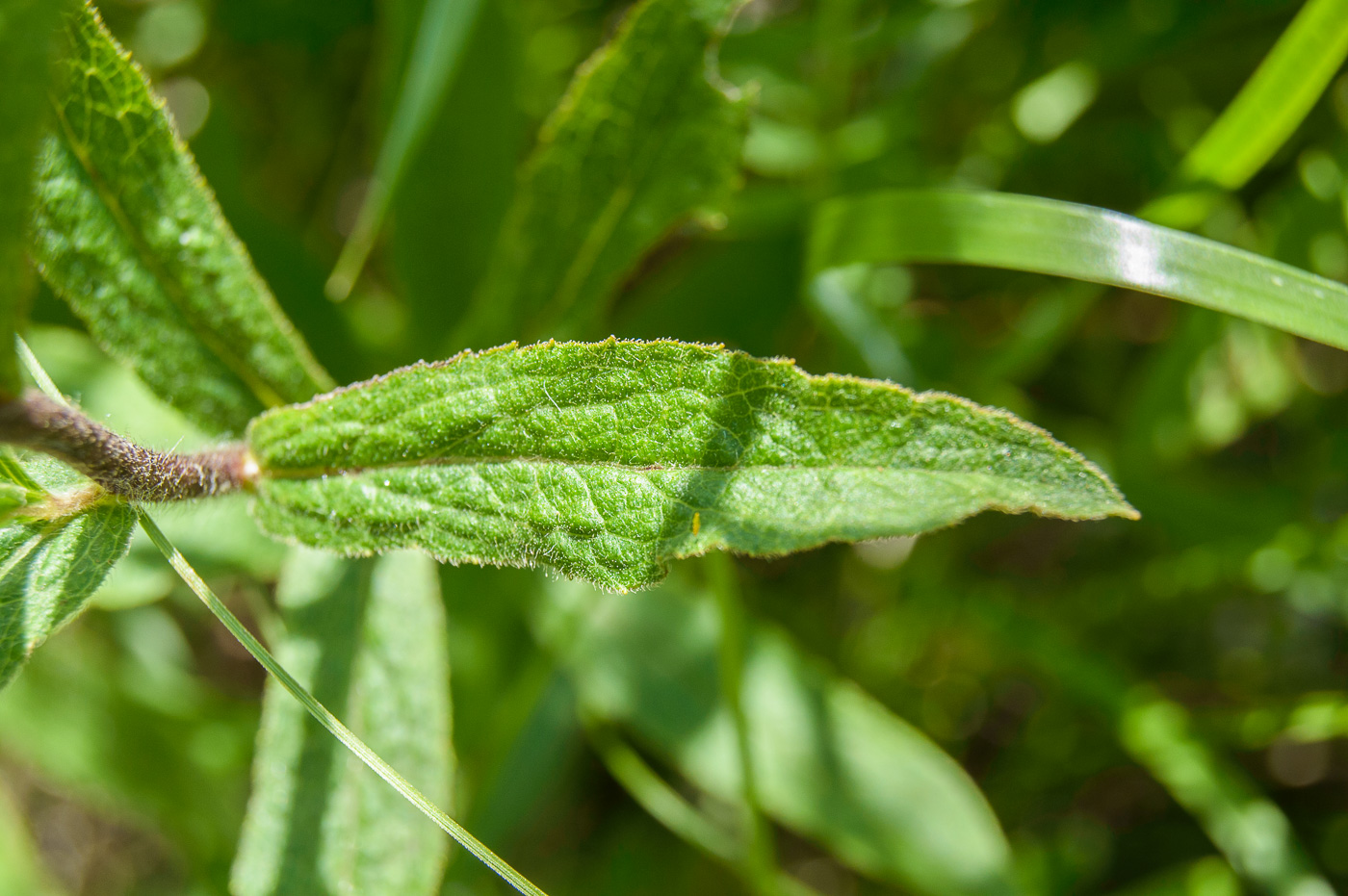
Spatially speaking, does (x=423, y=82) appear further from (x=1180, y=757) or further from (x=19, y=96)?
(x=1180, y=757)

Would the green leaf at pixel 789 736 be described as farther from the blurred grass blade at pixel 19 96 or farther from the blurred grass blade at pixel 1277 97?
the blurred grass blade at pixel 19 96

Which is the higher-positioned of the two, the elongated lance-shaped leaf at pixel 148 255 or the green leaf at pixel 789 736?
the elongated lance-shaped leaf at pixel 148 255

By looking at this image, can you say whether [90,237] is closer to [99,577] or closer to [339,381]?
[99,577]

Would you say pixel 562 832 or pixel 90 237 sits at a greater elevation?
pixel 90 237

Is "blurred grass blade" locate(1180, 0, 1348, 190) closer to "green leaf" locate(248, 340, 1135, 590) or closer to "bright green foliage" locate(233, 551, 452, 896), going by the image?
"green leaf" locate(248, 340, 1135, 590)

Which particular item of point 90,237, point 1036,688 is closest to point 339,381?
point 90,237

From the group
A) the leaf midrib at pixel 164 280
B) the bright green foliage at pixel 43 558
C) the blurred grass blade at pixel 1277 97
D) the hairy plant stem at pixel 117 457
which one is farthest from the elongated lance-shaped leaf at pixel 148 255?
the blurred grass blade at pixel 1277 97

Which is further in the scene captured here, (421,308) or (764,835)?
(421,308)
